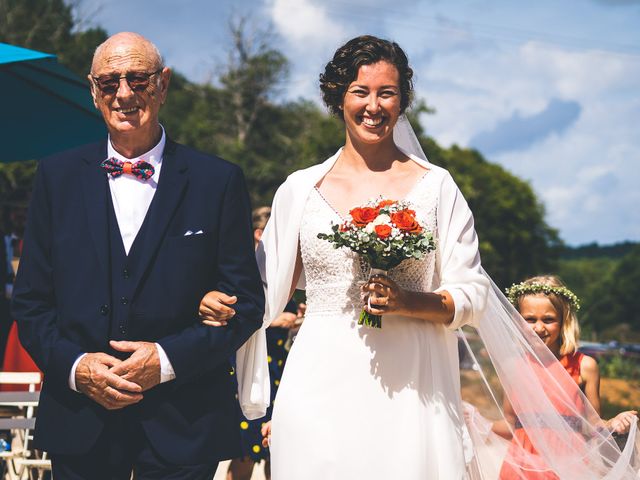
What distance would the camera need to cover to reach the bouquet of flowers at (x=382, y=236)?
156 inches

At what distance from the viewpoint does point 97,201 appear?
149 inches

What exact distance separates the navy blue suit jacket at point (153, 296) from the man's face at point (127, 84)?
0.67 ft

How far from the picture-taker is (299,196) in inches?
179

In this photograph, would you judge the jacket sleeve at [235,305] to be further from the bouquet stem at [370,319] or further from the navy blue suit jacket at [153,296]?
the bouquet stem at [370,319]

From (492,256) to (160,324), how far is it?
48.7 meters

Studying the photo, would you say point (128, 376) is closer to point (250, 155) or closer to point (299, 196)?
point (299, 196)

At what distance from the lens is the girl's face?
20.1 ft

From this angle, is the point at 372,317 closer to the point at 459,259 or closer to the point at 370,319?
the point at 370,319

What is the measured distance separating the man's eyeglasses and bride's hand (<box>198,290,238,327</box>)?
0.92m

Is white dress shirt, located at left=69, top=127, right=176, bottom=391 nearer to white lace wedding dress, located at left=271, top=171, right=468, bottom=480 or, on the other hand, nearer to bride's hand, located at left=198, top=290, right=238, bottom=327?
bride's hand, located at left=198, top=290, right=238, bottom=327

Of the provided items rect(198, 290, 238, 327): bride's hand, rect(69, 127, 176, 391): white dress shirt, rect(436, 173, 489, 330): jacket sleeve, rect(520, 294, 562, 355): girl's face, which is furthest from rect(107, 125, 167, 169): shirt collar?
rect(520, 294, 562, 355): girl's face

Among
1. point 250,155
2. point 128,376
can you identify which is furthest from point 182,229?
point 250,155

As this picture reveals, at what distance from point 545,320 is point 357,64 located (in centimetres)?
256

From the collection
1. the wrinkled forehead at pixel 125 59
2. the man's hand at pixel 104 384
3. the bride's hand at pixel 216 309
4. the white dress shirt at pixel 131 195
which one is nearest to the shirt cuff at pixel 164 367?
the man's hand at pixel 104 384
